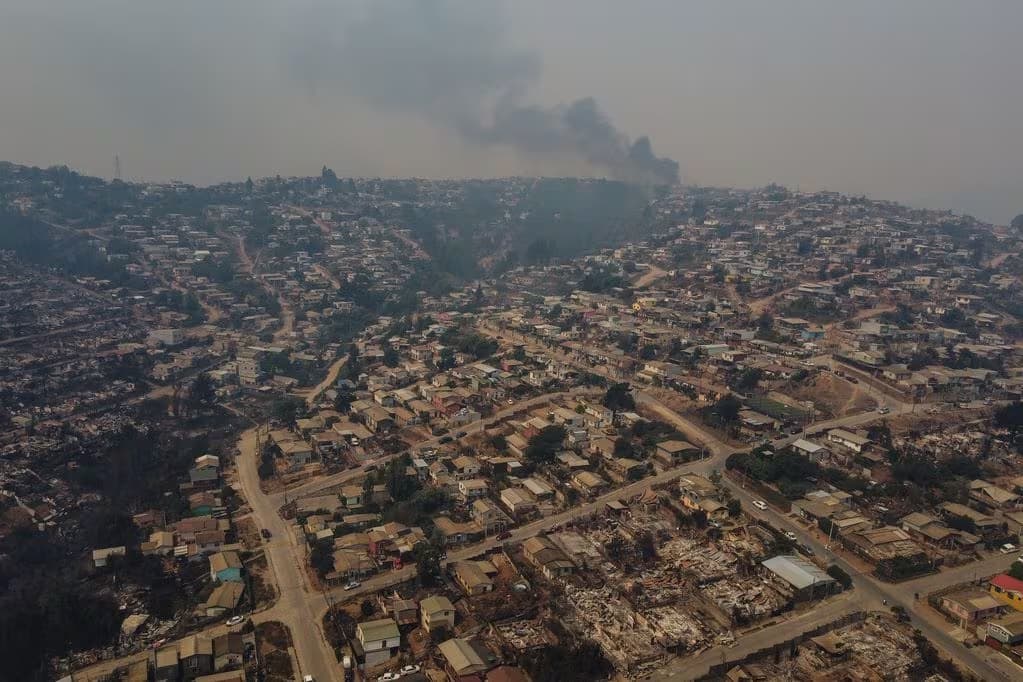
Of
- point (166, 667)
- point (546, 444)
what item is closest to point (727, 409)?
point (546, 444)

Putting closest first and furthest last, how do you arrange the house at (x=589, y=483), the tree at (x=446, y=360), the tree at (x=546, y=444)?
the house at (x=589, y=483), the tree at (x=546, y=444), the tree at (x=446, y=360)

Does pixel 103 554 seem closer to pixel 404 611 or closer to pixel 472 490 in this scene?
pixel 404 611

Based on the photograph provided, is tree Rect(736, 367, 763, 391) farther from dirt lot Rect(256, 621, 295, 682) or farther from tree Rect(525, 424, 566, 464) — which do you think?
dirt lot Rect(256, 621, 295, 682)

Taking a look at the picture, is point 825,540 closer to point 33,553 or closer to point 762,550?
point 762,550

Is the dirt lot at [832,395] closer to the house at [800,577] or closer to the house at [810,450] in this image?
the house at [810,450]

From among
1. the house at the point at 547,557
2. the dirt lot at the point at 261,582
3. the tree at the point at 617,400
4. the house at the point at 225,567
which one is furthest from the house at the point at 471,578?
the tree at the point at 617,400

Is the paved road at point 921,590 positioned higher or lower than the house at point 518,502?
lower
